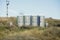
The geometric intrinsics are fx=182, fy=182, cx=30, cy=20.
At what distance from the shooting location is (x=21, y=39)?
12688 mm

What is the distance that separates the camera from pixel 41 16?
30.1 meters

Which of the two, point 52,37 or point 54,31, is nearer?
point 52,37

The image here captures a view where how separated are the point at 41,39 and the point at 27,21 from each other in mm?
15480

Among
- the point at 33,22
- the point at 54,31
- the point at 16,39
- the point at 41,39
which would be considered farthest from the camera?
the point at 33,22

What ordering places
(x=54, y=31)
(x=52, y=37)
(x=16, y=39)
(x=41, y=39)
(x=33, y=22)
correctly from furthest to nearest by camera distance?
(x=33, y=22), (x=54, y=31), (x=52, y=37), (x=41, y=39), (x=16, y=39)

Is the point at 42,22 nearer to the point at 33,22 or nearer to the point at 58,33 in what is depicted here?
the point at 33,22

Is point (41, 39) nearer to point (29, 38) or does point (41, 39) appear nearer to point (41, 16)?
point (29, 38)

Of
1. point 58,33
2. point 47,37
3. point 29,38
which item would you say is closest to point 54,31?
point 58,33

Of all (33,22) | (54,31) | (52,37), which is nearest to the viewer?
(52,37)

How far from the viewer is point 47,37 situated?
49.9 ft

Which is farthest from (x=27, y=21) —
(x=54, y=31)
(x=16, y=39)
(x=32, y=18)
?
(x=16, y=39)

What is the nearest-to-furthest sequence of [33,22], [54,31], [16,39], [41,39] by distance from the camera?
1. [16,39]
2. [41,39]
3. [54,31]
4. [33,22]

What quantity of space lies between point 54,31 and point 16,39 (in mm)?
5307

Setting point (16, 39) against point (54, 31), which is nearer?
point (16, 39)
